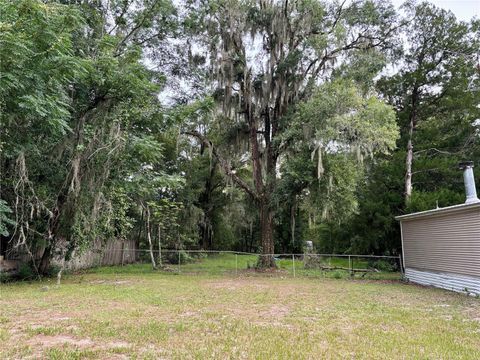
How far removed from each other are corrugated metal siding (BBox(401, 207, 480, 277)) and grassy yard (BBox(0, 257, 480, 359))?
48.6 inches

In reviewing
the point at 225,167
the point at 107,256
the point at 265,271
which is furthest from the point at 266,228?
the point at 107,256

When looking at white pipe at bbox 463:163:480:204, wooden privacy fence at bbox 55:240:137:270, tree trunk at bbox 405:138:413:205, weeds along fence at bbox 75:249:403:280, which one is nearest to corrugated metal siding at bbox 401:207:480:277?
white pipe at bbox 463:163:480:204

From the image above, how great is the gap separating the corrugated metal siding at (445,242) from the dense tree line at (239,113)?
220 cm

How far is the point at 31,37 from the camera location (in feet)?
20.7

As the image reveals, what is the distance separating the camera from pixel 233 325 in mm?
4273

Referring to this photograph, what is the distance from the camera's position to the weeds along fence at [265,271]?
39.0ft

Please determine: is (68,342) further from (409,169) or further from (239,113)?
(409,169)

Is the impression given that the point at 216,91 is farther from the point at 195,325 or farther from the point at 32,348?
the point at 32,348

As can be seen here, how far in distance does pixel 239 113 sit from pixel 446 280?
28.9ft

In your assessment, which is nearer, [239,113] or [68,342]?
[68,342]

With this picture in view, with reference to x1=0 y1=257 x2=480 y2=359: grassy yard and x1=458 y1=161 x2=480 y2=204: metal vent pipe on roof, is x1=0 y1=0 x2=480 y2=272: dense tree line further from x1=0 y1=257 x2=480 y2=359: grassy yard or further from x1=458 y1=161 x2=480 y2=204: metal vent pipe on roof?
x1=0 y1=257 x2=480 y2=359: grassy yard

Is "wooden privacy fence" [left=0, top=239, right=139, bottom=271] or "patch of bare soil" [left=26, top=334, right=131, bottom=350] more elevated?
"wooden privacy fence" [left=0, top=239, right=139, bottom=271]

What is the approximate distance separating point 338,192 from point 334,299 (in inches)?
211

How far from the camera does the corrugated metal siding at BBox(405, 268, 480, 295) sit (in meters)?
7.52
